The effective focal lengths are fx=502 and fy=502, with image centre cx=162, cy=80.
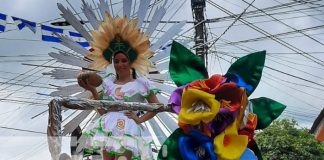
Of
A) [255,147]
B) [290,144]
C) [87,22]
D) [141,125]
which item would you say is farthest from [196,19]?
[255,147]

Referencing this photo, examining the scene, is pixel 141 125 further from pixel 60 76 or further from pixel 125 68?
pixel 60 76

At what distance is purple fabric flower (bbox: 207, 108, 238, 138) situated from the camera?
2062 mm

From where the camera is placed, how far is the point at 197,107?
6.65 ft

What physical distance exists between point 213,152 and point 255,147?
276 millimetres

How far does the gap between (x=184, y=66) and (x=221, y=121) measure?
0.32 m

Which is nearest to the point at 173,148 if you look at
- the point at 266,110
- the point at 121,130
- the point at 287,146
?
the point at 266,110

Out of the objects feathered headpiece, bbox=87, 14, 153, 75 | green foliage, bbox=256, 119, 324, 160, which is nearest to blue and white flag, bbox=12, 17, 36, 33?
feathered headpiece, bbox=87, 14, 153, 75

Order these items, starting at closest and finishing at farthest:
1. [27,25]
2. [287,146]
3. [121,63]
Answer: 1. [121,63]
2. [27,25]
3. [287,146]

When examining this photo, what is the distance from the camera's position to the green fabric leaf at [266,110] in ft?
7.42

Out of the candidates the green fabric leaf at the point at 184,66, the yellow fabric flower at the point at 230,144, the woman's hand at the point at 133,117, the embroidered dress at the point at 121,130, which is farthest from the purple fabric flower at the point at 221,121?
the woman's hand at the point at 133,117

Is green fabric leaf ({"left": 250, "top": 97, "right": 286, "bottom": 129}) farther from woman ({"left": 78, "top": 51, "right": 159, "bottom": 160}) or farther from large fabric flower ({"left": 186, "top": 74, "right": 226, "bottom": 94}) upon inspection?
woman ({"left": 78, "top": 51, "right": 159, "bottom": 160})

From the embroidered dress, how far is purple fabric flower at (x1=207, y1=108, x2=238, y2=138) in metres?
0.54

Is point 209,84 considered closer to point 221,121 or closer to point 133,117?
point 221,121

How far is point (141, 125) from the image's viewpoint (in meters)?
2.77
